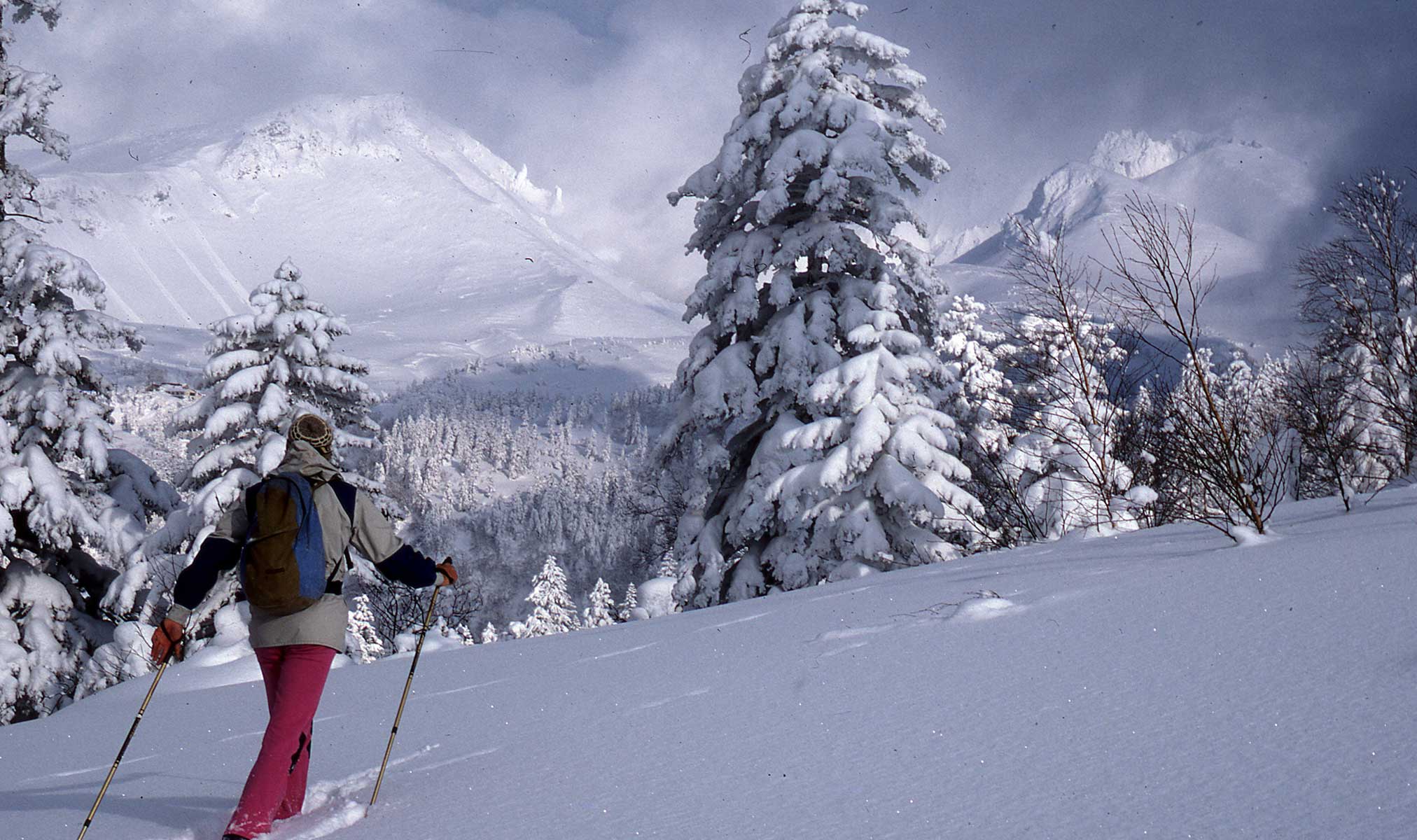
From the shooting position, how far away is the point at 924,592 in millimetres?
5930

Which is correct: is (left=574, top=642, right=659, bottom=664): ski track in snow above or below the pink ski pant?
below

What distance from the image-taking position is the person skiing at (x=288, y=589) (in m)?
3.43

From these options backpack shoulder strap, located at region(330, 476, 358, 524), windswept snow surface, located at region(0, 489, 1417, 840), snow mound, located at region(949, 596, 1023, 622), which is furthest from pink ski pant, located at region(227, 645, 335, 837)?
snow mound, located at region(949, 596, 1023, 622)

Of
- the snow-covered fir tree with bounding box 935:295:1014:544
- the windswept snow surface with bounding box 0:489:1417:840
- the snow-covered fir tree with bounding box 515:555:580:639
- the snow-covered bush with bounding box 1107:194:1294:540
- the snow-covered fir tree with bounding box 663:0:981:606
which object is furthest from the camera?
the snow-covered fir tree with bounding box 515:555:580:639

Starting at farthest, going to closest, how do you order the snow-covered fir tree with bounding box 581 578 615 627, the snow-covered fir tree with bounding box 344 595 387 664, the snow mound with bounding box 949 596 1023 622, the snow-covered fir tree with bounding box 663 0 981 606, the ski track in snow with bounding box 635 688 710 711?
the snow-covered fir tree with bounding box 581 578 615 627
the snow-covered fir tree with bounding box 344 595 387 664
the snow-covered fir tree with bounding box 663 0 981 606
the snow mound with bounding box 949 596 1023 622
the ski track in snow with bounding box 635 688 710 711

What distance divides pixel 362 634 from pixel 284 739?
22845 millimetres

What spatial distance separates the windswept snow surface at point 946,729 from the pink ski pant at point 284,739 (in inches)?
5.9

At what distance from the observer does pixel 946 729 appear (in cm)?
290

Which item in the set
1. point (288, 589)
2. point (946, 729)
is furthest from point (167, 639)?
point (946, 729)

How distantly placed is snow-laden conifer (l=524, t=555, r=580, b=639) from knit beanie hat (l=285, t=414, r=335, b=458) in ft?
107

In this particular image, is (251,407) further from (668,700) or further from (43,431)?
(668,700)

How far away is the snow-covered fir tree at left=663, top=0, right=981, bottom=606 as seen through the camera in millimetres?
12344

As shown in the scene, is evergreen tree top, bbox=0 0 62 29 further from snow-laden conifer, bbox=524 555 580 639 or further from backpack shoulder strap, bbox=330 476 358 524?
snow-laden conifer, bbox=524 555 580 639

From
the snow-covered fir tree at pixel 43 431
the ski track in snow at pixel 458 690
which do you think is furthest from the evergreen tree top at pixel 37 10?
the ski track in snow at pixel 458 690
